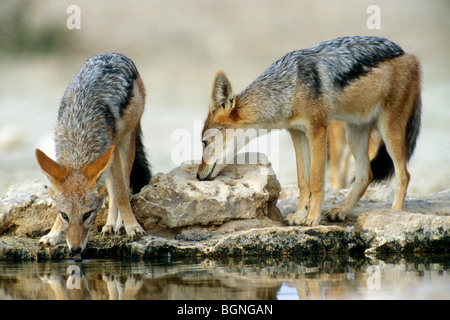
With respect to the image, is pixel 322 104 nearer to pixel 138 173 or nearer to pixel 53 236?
pixel 138 173

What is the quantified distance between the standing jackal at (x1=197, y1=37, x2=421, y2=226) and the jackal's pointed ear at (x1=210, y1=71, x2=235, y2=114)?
0.04 ft

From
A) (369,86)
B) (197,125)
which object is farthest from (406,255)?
(197,125)

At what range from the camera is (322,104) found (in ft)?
26.8

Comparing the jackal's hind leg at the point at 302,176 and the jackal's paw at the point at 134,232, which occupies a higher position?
the jackal's hind leg at the point at 302,176

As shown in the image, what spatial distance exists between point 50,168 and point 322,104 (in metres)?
3.30

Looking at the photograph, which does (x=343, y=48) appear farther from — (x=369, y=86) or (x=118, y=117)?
(x=118, y=117)

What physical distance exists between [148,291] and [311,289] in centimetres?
129

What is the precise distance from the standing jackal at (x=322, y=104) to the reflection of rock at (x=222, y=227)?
36cm

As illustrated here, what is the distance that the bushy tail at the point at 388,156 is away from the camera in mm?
9051

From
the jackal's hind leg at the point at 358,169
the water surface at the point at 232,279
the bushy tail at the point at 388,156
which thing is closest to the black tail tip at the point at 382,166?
the bushy tail at the point at 388,156

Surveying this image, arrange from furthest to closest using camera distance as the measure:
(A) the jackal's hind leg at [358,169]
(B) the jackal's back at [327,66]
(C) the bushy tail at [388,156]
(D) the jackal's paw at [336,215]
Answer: (C) the bushy tail at [388,156], (A) the jackal's hind leg at [358,169], (D) the jackal's paw at [336,215], (B) the jackal's back at [327,66]

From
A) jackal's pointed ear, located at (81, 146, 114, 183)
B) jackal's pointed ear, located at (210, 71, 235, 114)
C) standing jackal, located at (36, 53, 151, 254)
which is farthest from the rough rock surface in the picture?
jackal's pointed ear, located at (81, 146, 114, 183)

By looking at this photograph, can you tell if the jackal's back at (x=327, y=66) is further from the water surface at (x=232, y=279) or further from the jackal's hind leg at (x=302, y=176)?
the water surface at (x=232, y=279)

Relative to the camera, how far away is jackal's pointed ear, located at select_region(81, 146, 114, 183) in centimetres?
659
